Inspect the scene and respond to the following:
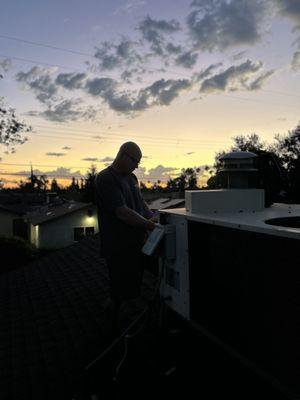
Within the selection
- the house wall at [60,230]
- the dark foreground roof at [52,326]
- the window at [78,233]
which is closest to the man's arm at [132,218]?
the dark foreground roof at [52,326]

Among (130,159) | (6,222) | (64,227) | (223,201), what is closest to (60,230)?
(64,227)

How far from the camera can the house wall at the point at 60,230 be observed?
3775cm

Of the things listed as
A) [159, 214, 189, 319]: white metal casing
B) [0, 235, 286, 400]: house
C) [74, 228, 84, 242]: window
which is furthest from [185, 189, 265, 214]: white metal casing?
[74, 228, 84, 242]: window

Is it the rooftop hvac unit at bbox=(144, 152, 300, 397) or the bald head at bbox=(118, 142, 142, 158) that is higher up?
the bald head at bbox=(118, 142, 142, 158)

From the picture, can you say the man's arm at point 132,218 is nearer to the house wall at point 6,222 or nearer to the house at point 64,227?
the house at point 64,227

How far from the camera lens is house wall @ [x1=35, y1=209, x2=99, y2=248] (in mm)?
37750

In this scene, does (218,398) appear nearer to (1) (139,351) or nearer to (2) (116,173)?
(1) (139,351)

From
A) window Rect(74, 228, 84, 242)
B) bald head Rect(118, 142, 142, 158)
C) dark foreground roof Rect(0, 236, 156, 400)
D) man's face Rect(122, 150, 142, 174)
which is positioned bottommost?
window Rect(74, 228, 84, 242)

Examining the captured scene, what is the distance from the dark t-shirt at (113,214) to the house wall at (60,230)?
35.3 metres

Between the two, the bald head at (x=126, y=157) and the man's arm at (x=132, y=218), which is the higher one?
the bald head at (x=126, y=157)

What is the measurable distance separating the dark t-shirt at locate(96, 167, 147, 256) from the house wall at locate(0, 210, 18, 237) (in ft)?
156

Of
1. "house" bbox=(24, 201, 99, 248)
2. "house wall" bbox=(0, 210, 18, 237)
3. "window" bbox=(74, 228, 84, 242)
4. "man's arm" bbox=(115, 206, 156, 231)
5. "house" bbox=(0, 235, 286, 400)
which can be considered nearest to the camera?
"house" bbox=(0, 235, 286, 400)

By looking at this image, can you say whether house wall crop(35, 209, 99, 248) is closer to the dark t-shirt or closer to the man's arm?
the dark t-shirt

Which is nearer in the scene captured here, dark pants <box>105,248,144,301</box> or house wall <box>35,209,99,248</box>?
dark pants <box>105,248,144,301</box>
